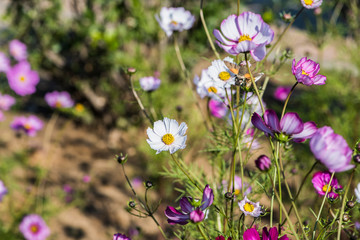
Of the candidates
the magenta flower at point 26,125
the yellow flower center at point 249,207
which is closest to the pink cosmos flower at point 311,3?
the yellow flower center at point 249,207

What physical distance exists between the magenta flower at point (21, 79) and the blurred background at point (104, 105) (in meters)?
0.28

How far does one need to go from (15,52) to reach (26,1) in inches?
11.6

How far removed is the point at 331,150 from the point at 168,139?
0.80 feet

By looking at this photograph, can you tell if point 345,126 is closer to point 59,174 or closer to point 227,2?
point 227,2

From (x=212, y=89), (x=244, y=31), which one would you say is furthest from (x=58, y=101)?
(x=244, y=31)

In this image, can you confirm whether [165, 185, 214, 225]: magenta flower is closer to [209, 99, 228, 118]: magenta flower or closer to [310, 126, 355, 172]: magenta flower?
[310, 126, 355, 172]: magenta flower

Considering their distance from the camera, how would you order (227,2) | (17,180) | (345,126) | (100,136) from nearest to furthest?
(345,126) < (17,180) < (227,2) < (100,136)

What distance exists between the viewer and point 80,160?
6.25ft

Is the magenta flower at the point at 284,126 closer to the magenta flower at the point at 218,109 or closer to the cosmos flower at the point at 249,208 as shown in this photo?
the cosmos flower at the point at 249,208

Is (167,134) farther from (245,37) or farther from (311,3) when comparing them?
(311,3)

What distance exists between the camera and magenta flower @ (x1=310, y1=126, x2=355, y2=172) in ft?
1.08

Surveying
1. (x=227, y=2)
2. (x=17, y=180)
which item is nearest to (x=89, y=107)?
(x=17, y=180)

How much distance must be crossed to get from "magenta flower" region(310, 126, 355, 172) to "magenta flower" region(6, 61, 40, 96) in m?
1.36

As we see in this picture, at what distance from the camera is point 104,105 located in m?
2.04
